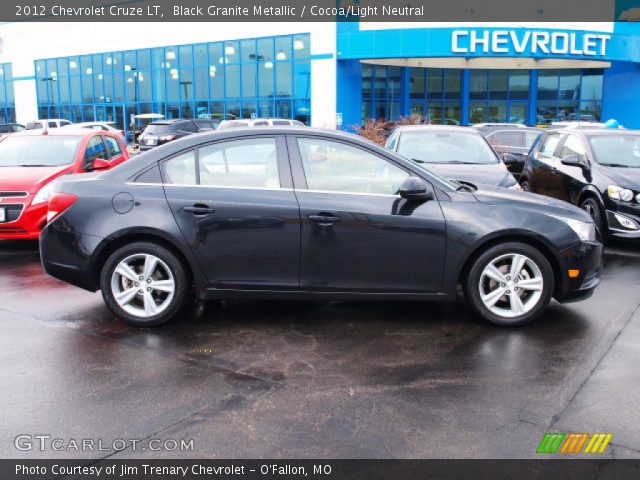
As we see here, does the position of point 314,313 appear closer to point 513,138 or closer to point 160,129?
point 513,138

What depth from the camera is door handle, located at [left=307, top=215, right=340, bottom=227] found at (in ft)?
16.3

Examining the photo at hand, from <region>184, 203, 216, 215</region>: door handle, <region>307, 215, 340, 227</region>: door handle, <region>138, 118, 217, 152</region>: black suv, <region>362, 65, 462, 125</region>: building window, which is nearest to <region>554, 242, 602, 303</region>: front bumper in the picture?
<region>307, 215, 340, 227</region>: door handle

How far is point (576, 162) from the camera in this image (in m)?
8.88

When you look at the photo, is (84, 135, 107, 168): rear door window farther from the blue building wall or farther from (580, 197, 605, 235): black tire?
the blue building wall

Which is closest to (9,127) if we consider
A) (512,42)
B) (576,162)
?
(512,42)

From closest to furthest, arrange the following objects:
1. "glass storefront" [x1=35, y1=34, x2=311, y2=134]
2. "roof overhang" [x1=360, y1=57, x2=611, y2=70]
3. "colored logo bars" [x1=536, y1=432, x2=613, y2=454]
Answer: "colored logo bars" [x1=536, y1=432, x2=613, y2=454] < "roof overhang" [x1=360, y1=57, x2=611, y2=70] < "glass storefront" [x1=35, y1=34, x2=311, y2=134]

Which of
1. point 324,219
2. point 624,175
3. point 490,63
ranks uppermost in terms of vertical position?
point 490,63

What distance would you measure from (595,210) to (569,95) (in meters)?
27.6

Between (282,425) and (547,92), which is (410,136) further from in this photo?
(547,92)

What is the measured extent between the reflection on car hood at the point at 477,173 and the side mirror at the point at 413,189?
3.29m

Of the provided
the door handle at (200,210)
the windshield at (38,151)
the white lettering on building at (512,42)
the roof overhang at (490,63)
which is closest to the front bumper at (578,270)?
the door handle at (200,210)
